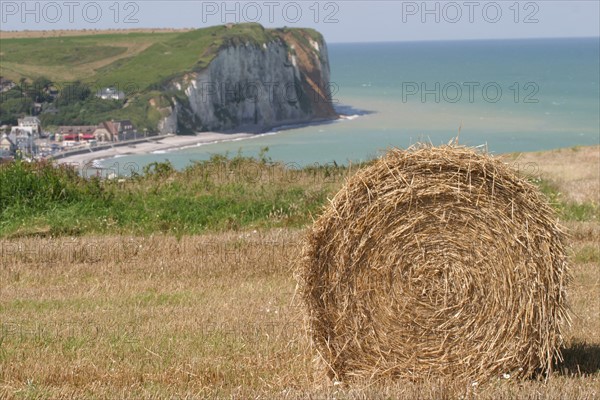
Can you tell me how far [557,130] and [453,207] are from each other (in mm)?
77911

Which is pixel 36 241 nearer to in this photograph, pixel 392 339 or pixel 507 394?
pixel 392 339

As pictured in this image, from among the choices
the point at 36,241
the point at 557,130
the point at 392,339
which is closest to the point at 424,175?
the point at 392,339

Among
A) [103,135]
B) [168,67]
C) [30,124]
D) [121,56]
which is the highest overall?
[121,56]

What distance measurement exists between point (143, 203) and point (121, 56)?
301 ft

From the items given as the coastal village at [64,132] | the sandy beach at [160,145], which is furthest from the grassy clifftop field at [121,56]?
the sandy beach at [160,145]

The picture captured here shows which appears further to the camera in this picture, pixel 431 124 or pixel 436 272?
pixel 431 124

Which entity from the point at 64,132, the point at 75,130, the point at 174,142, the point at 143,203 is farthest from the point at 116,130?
the point at 143,203

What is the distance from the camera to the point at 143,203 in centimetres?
1377

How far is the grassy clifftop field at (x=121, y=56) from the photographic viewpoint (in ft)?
280

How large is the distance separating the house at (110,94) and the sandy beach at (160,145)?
5662mm

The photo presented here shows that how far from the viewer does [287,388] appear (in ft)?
21.0

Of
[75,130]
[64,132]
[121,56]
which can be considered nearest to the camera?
[64,132]

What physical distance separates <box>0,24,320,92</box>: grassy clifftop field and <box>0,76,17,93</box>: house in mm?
1422

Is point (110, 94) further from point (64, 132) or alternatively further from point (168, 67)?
point (64, 132)
